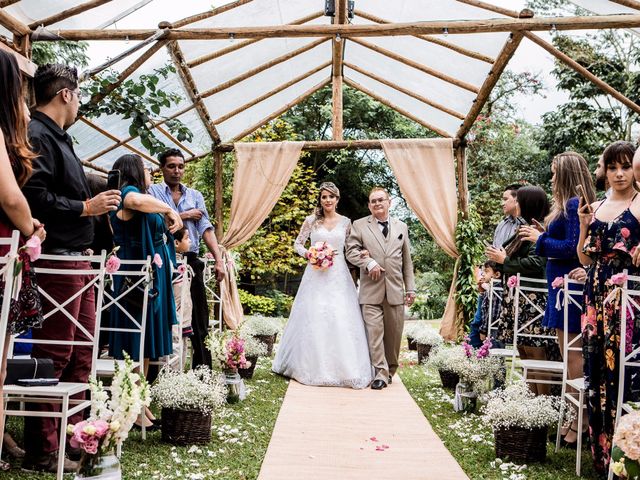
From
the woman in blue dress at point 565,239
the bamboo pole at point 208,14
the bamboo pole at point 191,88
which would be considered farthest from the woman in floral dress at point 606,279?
the bamboo pole at point 191,88

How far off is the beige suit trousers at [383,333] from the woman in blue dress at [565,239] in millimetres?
2264

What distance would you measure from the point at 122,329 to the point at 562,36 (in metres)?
13.0

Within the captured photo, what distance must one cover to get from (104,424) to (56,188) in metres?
1.26

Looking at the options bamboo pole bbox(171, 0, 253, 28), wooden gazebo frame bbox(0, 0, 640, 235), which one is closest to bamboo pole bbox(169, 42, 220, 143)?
wooden gazebo frame bbox(0, 0, 640, 235)

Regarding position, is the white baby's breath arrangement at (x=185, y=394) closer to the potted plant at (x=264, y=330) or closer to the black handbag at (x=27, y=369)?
the black handbag at (x=27, y=369)

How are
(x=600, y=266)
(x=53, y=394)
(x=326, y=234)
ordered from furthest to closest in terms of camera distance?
(x=326, y=234) < (x=600, y=266) < (x=53, y=394)

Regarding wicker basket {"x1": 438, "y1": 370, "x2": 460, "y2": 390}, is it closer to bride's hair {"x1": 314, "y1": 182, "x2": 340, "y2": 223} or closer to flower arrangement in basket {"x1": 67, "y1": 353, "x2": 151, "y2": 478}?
bride's hair {"x1": 314, "y1": 182, "x2": 340, "y2": 223}

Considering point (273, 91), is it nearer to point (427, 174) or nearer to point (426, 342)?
point (427, 174)

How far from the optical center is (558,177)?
13.1 feet

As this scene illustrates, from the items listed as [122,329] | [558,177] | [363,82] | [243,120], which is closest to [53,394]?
[122,329]

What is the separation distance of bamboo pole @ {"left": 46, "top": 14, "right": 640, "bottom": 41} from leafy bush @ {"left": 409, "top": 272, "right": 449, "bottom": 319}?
884cm

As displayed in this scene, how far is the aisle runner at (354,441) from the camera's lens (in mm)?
3455

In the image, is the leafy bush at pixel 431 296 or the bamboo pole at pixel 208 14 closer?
the bamboo pole at pixel 208 14

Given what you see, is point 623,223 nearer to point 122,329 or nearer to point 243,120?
point 122,329
